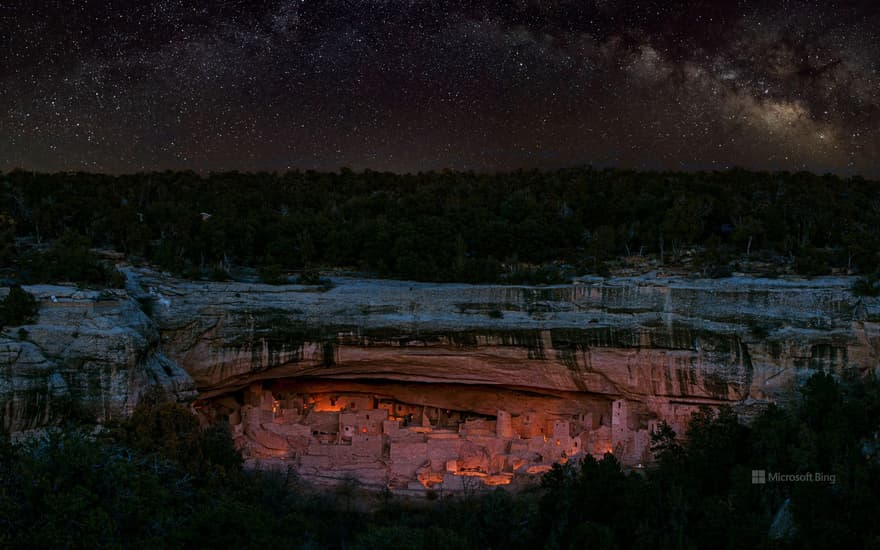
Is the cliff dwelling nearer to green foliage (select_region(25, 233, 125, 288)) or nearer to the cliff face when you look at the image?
the cliff face

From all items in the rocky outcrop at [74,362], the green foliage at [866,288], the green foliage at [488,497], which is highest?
the green foliage at [866,288]

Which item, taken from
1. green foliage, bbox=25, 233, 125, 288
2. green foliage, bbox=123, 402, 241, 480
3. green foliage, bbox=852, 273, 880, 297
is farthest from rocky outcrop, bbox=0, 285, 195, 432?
Answer: green foliage, bbox=852, 273, 880, 297

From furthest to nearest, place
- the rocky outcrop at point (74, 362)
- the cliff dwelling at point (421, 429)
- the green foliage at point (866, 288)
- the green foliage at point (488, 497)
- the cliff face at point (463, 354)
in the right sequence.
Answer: the cliff dwelling at point (421, 429)
the cliff face at point (463, 354)
the green foliage at point (866, 288)
the rocky outcrop at point (74, 362)
the green foliage at point (488, 497)

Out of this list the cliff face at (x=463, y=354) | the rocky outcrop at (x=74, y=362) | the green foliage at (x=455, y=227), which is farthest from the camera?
the green foliage at (x=455, y=227)

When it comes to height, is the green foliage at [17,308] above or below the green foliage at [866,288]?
below

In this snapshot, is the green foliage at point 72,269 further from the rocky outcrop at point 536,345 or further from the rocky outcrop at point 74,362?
the rocky outcrop at point 74,362

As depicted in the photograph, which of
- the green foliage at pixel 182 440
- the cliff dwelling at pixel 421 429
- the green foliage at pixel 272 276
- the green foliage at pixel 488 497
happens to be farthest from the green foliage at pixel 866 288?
the green foliage at pixel 182 440

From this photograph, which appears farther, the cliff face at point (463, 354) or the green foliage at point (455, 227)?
the green foliage at point (455, 227)

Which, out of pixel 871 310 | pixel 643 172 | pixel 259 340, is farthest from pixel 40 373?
pixel 643 172
